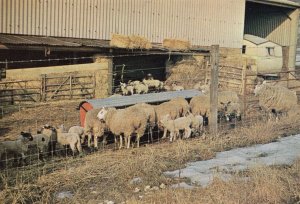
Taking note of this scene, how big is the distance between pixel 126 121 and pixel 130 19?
12238 mm

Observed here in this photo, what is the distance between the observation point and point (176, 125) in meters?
12.2

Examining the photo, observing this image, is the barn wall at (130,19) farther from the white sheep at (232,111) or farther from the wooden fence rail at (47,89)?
the white sheep at (232,111)

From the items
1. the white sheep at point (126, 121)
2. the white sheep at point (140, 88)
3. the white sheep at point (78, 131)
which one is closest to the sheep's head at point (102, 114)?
the white sheep at point (126, 121)

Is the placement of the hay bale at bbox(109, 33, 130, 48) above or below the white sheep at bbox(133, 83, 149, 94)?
above

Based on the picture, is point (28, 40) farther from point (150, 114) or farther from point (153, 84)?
point (150, 114)

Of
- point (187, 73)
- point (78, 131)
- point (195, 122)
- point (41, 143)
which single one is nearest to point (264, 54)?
point (187, 73)

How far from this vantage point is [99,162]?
9.10 metres

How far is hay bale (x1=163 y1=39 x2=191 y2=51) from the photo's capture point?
23.4 m

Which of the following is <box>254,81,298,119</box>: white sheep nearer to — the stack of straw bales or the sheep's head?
the sheep's head

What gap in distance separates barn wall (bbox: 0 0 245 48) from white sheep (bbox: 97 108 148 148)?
8905 millimetres

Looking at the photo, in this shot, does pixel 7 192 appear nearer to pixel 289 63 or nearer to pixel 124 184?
pixel 124 184

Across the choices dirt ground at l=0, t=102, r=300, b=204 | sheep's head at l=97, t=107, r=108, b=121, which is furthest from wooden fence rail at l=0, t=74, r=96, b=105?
dirt ground at l=0, t=102, r=300, b=204

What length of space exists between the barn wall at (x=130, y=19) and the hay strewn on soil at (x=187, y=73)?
80.5 inches

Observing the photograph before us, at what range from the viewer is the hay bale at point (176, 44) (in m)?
23.4
